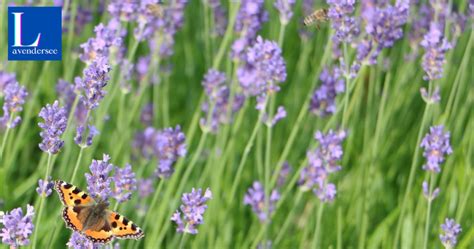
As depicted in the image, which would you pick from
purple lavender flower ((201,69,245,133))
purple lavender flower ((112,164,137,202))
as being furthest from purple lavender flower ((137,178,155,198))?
purple lavender flower ((112,164,137,202))

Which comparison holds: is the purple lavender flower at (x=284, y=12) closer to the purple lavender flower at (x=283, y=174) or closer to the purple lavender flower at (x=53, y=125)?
the purple lavender flower at (x=283, y=174)

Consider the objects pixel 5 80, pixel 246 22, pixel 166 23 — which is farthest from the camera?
pixel 166 23

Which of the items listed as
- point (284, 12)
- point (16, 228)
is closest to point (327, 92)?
point (284, 12)

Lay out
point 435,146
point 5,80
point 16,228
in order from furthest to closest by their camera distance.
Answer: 1. point 5,80
2. point 435,146
3. point 16,228

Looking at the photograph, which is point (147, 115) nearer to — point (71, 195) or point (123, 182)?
point (123, 182)

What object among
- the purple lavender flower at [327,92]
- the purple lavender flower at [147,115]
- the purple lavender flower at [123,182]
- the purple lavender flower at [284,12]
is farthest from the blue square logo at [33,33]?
the purple lavender flower at [123,182]

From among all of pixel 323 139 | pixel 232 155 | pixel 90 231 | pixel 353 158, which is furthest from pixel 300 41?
pixel 90 231

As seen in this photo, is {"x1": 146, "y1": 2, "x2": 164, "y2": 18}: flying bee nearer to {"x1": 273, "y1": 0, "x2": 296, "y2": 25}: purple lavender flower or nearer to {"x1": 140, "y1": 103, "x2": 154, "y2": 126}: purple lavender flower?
{"x1": 273, "y1": 0, "x2": 296, "y2": 25}: purple lavender flower

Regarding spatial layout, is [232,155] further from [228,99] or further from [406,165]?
[406,165]
